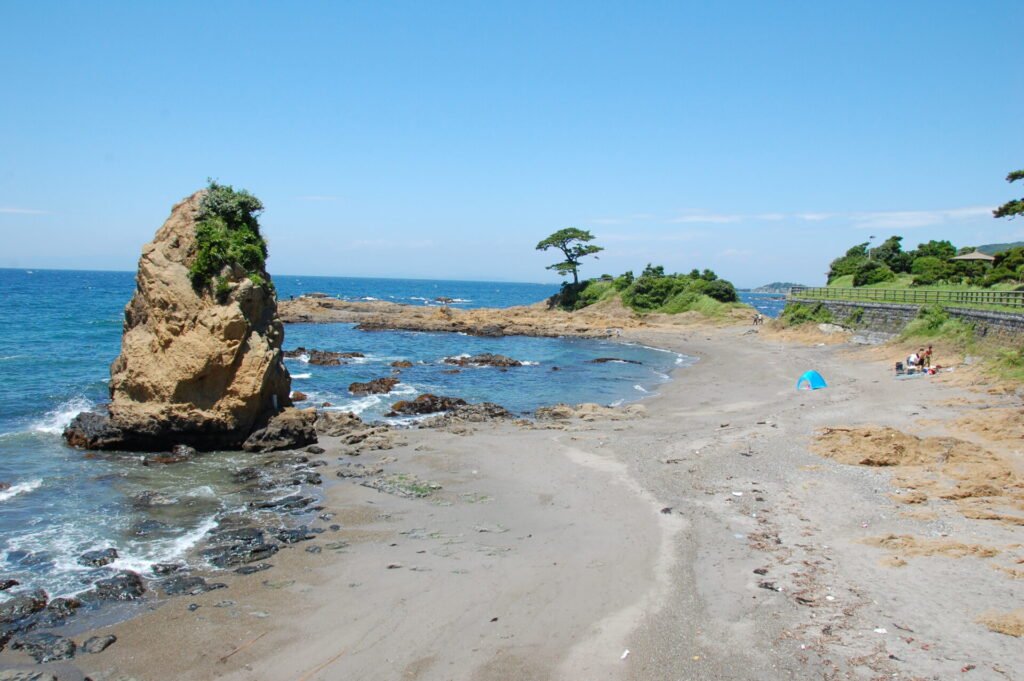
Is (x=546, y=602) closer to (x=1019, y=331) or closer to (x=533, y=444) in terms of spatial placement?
(x=533, y=444)

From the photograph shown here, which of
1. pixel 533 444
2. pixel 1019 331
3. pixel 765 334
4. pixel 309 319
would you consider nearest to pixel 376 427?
pixel 533 444

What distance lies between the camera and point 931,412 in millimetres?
21094

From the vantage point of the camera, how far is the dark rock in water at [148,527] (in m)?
13.4

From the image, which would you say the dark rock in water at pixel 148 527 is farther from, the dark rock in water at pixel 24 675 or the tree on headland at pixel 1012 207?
the tree on headland at pixel 1012 207

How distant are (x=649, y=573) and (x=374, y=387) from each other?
2237 centimetres

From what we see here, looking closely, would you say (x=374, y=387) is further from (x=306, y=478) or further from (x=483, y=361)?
(x=306, y=478)

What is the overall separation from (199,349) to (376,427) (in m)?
6.22

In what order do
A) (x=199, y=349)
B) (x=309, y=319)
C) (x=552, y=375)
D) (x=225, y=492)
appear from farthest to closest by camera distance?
(x=309, y=319)
(x=552, y=375)
(x=199, y=349)
(x=225, y=492)

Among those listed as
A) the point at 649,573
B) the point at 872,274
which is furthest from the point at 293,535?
the point at 872,274

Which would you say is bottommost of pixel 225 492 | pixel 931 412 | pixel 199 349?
pixel 225 492

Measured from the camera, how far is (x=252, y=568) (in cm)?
1164

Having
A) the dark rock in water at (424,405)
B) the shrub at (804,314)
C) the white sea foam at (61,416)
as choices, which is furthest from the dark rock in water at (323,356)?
the shrub at (804,314)

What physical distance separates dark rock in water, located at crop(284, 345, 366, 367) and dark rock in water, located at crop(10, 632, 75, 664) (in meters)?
30.1

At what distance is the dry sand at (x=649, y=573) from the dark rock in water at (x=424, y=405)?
676 cm
